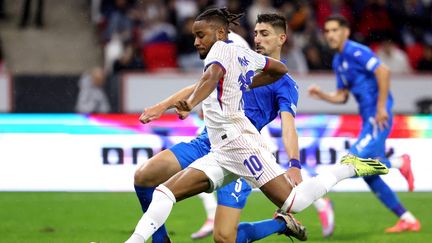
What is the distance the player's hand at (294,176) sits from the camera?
673 centimetres

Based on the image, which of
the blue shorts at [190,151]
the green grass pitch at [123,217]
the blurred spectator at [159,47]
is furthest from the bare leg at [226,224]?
the blurred spectator at [159,47]

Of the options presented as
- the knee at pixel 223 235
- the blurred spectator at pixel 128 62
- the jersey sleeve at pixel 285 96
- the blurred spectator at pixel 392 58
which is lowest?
the blurred spectator at pixel 128 62

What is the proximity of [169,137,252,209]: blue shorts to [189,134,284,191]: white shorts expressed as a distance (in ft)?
1.01

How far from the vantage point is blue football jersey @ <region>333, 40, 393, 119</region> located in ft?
31.9

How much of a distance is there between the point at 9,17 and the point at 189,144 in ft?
36.2

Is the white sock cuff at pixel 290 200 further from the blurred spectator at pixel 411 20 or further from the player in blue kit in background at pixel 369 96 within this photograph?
the blurred spectator at pixel 411 20

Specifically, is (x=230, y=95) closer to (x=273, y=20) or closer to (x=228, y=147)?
(x=228, y=147)

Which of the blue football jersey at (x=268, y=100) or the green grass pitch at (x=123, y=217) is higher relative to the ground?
the blue football jersey at (x=268, y=100)

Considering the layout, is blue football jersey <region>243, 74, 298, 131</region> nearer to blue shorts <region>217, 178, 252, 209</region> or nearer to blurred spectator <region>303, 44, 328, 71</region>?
blue shorts <region>217, 178, 252, 209</region>

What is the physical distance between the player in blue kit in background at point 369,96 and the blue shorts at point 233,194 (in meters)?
2.65

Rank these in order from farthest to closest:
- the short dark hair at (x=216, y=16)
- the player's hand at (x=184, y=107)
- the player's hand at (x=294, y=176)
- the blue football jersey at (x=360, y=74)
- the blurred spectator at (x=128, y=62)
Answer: the blurred spectator at (x=128, y=62) → the blue football jersey at (x=360, y=74) → the player's hand at (x=294, y=176) → the short dark hair at (x=216, y=16) → the player's hand at (x=184, y=107)

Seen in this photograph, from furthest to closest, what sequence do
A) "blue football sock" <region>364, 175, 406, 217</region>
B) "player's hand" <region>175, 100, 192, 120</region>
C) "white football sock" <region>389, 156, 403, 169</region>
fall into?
1. "white football sock" <region>389, 156, 403, 169</region>
2. "blue football sock" <region>364, 175, 406, 217</region>
3. "player's hand" <region>175, 100, 192, 120</region>

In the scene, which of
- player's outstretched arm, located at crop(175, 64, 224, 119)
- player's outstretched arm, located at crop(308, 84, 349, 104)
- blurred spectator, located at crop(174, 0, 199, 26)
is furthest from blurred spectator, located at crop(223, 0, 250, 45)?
player's outstretched arm, located at crop(175, 64, 224, 119)

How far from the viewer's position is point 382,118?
9.59 m
